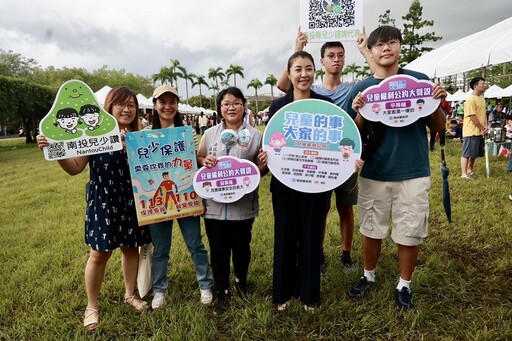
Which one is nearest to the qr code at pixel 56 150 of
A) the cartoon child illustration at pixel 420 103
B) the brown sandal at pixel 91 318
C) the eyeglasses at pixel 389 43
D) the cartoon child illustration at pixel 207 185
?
the cartoon child illustration at pixel 207 185

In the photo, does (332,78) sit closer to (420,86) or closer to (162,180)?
(420,86)

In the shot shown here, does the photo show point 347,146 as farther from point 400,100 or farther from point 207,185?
point 207,185

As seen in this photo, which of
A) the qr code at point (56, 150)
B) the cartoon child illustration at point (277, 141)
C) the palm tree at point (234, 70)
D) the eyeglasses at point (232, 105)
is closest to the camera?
the qr code at point (56, 150)

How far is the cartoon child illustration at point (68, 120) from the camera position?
6.73 ft

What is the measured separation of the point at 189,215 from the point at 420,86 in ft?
5.95

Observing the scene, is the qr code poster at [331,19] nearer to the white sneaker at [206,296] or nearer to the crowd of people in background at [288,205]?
the crowd of people in background at [288,205]

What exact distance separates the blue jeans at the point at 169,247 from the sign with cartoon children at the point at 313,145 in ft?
2.69

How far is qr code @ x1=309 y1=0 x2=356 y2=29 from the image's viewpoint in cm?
241

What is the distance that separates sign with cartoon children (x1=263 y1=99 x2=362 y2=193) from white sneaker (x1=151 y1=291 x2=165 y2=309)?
4.54 feet

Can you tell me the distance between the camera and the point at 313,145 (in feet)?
6.93

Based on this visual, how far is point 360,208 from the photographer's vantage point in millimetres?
2451

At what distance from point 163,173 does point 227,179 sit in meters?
0.49

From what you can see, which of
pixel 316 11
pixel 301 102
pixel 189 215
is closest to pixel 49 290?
pixel 189 215

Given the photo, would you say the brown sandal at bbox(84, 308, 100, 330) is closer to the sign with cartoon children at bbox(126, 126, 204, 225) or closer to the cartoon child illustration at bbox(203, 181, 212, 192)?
the sign with cartoon children at bbox(126, 126, 204, 225)
